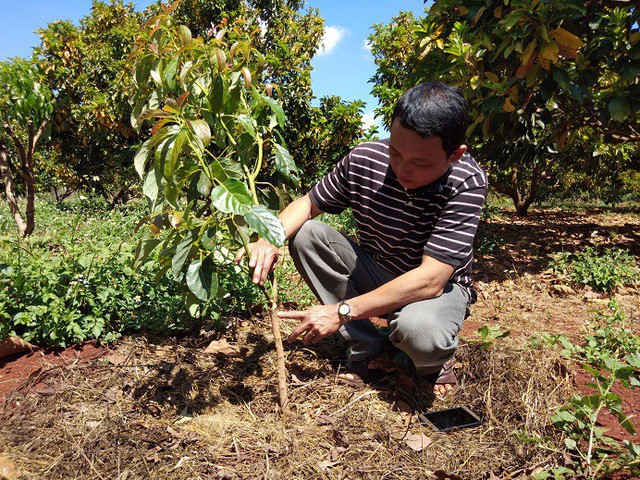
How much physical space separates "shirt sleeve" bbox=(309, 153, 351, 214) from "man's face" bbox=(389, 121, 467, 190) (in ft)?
1.25

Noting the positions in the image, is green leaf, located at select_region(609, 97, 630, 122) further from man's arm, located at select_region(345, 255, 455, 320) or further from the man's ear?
man's arm, located at select_region(345, 255, 455, 320)

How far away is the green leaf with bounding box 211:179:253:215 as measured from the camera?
133cm

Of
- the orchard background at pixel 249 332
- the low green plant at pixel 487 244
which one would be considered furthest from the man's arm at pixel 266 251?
the low green plant at pixel 487 244

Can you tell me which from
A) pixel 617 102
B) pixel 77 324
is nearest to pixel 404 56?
pixel 617 102

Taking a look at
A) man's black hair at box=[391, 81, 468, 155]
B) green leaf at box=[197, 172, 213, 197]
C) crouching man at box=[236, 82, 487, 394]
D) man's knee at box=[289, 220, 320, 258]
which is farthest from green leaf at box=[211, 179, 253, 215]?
man's knee at box=[289, 220, 320, 258]

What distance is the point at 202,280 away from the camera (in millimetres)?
1520

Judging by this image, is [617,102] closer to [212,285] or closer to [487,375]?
[487,375]

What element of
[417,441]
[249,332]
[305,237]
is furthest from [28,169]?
[417,441]

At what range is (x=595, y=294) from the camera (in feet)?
12.0

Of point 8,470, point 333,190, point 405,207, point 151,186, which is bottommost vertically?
point 8,470

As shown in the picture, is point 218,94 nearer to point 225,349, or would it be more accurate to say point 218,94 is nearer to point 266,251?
point 266,251

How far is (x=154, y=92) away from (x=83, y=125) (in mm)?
5701

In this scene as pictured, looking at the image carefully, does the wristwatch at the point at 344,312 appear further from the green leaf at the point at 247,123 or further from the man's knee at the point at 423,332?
the green leaf at the point at 247,123

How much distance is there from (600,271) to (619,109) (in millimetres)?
1354
